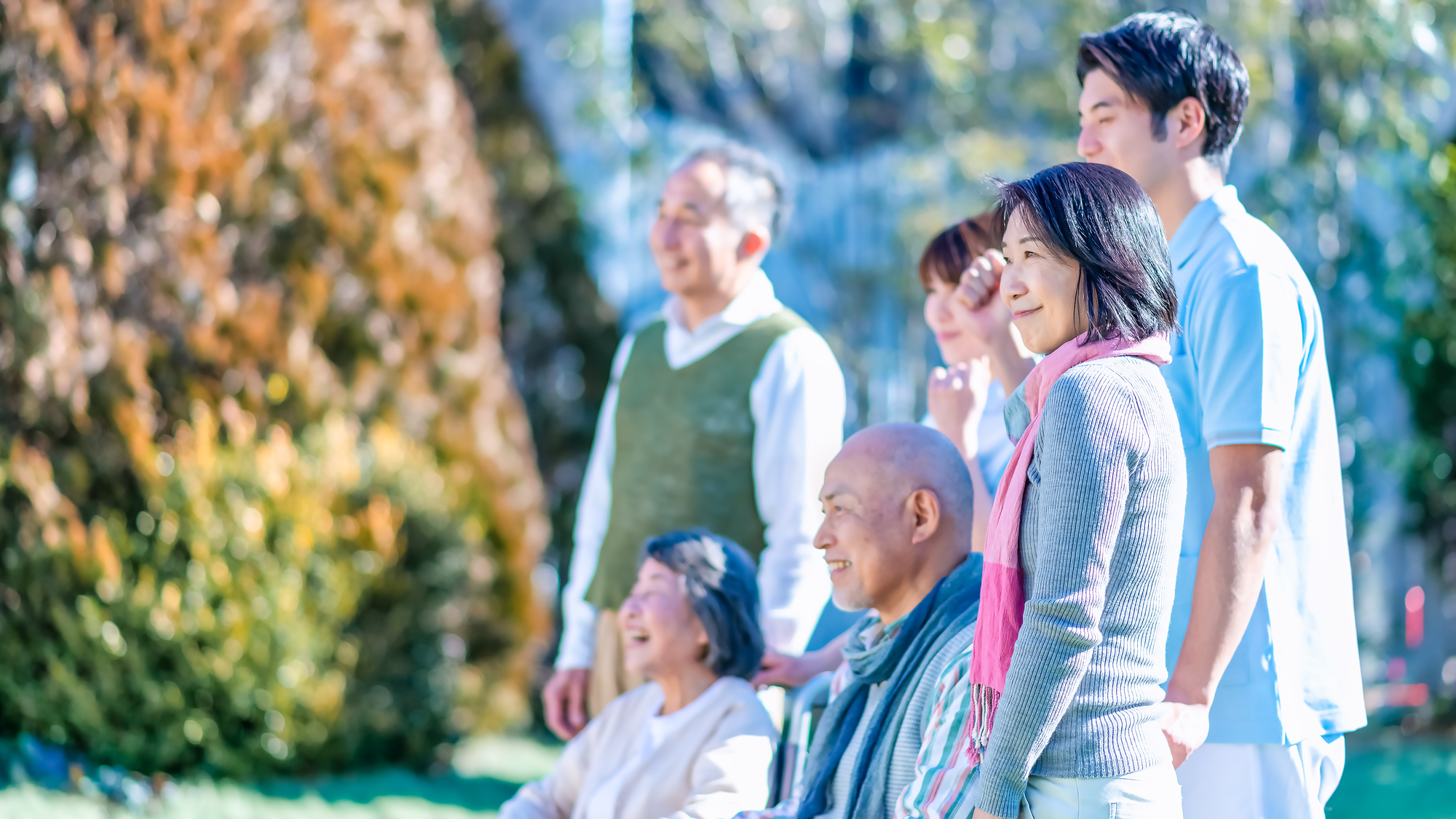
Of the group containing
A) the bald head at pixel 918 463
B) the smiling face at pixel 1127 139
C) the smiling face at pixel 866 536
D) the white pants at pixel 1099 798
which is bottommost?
the white pants at pixel 1099 798

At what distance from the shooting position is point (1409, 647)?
5340 mm

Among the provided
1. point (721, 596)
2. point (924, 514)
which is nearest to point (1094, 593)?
point (924, 514)

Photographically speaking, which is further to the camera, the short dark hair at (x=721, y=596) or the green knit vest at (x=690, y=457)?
the green knit vest at (x=690, y=457)

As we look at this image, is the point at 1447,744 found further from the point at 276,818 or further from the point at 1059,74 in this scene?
the point at 276,818

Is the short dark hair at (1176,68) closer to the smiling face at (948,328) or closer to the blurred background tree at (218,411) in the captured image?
the smiling face at (948,328)

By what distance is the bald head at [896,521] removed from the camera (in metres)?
1.77

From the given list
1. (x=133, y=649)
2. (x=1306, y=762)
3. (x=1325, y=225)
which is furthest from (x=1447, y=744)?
(x=133, y=649)

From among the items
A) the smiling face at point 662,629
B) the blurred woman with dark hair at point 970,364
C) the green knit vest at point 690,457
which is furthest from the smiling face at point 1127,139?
the smiling face at point 662,629

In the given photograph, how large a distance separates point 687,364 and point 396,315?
2.34 meters

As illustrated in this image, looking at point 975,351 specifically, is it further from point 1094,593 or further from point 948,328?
point 1094,593

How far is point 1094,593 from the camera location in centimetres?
125

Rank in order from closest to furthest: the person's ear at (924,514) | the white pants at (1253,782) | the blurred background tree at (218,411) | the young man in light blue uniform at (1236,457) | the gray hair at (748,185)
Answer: the young man in light blue uniform at (1236,457) < the white pants at (1253,782) < the person's ear at (924,514) < the gray hair at (748,185) < the blurred background tree at (218,411)

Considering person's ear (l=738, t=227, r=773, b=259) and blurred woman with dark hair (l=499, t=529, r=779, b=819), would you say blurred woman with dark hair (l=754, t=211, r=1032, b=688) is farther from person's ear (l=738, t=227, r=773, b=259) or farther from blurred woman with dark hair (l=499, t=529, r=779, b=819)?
person's ear (l=738, t=227, r=773, b=259)

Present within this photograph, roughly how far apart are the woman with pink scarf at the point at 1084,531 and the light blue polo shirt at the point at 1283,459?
278 mm
